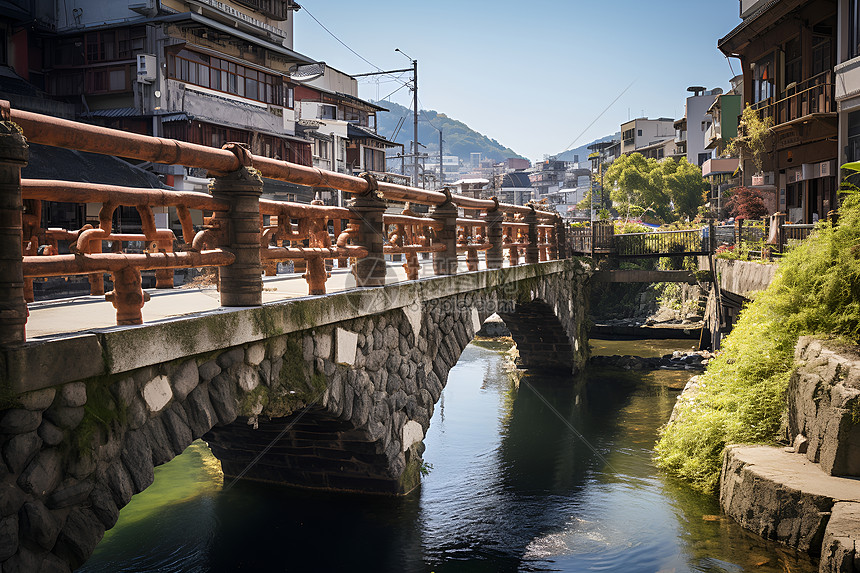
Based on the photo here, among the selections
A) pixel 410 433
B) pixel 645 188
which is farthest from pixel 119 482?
pixel 645 188

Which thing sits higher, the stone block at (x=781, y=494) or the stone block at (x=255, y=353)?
the stone block at (x=255, y=353)

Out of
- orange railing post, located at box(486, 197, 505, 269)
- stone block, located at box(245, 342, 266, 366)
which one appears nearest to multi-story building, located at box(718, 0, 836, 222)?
orange railing post, located at box(486, 197, 505, 269)

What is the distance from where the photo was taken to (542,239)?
1945 centimetres

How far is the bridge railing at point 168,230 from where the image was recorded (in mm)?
3967

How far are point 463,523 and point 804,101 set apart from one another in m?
15.3

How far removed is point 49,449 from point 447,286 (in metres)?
7.08

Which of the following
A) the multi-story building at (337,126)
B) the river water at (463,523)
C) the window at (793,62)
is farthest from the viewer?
the multi-story building at (337,126)

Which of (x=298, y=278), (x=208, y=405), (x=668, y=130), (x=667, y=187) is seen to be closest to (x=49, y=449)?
(x=208, y=405)

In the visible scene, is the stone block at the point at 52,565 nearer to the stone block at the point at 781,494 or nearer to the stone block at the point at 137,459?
the stone block at the point at 137,459

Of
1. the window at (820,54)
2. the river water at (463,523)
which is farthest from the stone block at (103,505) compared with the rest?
the window at (820,54)

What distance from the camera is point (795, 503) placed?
8062 millimetres

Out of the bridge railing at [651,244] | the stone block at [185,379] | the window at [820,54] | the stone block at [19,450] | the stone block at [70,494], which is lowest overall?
the stone block at [70,494]

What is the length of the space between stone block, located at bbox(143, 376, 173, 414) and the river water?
4.61 metres

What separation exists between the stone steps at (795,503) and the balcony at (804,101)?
1209 cm
